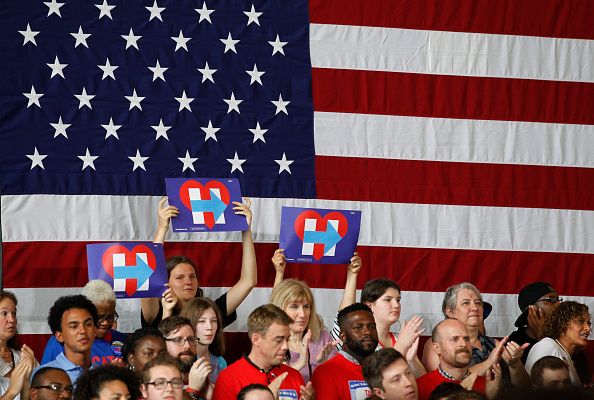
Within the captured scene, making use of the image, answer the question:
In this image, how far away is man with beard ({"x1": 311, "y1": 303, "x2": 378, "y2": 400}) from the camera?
5.11 m

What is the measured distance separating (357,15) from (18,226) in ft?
10.2

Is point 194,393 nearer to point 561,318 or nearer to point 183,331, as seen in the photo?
point 183,331

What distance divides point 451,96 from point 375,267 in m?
1.54

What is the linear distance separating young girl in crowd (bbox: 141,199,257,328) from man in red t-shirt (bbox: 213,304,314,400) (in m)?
0.87

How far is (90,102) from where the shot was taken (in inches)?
275

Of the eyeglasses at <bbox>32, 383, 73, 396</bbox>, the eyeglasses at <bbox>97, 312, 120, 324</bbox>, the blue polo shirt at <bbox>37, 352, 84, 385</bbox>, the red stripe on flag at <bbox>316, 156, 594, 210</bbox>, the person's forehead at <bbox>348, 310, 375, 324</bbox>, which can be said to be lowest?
the eyeglasses at <bbox>32, 383, 73, 396</bbox>

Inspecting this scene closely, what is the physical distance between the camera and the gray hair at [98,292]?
5484 millimetres

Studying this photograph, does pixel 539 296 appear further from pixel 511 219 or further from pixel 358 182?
pixel 358 182

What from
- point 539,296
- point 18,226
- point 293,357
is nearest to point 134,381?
point 293,357

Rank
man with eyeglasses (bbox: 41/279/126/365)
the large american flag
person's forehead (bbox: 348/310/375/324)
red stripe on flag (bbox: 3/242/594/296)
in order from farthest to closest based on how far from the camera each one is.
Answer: the large american flag
red stripe on flag (bbox: 3/242/594/296)
person's forehead (bbox: 348/310/375/324)
man with eyeglasses (bbox: 41/279/126/365)

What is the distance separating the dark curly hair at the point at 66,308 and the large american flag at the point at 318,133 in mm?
1595

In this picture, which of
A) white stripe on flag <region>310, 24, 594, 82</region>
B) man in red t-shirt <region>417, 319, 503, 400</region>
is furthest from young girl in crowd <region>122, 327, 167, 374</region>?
white stripe on flag <region>310, 24, 594, 82</region>

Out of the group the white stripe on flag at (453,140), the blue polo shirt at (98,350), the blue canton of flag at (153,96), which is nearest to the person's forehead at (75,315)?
the blue polo shirt at (98,350)

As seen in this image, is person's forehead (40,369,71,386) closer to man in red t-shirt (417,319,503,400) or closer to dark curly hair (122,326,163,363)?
dark curly hair (122,326,163,363)
